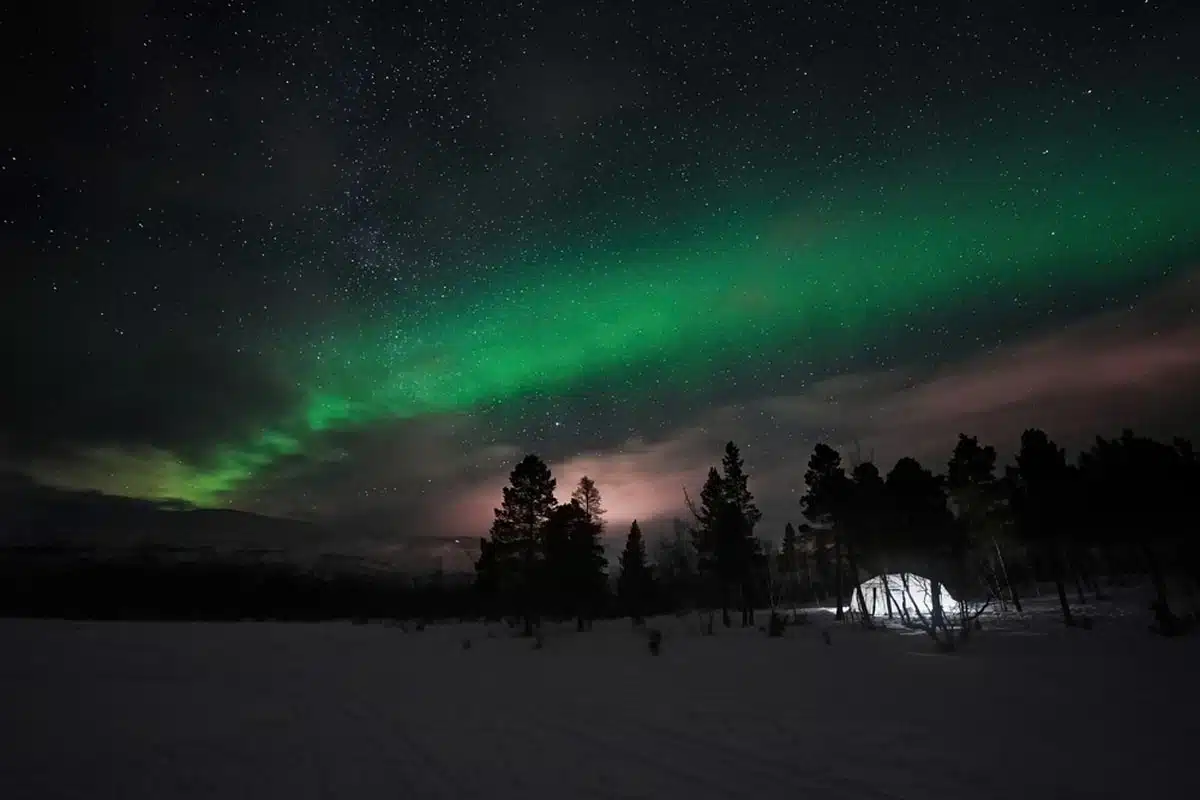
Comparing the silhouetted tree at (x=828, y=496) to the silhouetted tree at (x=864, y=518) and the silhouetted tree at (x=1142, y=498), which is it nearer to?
the silhouetted tree at (x=864, y=518)

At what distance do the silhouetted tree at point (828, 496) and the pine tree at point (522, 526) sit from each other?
1861 cm

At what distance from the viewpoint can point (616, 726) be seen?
31.7 feet

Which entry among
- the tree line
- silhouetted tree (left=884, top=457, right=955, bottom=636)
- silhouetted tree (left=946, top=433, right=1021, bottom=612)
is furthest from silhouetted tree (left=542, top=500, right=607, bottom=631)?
silhouetted tree (left=946, top=433, right=1021, bottom=612)

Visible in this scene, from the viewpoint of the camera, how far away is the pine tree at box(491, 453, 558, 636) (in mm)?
39375

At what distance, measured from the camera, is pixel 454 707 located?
11.8 meters

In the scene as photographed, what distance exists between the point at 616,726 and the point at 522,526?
103 feet

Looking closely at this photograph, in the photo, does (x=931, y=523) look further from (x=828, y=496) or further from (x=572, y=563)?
(x=572, y=563)

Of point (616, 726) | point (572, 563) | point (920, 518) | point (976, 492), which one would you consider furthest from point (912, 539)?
point (616, 726)

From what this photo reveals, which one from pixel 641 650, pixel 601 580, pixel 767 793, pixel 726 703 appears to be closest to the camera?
pixel 767 793

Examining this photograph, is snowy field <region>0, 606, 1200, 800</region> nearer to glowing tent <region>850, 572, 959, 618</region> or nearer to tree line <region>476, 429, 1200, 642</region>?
tree line <region>476, 429, 1200, 642</region>

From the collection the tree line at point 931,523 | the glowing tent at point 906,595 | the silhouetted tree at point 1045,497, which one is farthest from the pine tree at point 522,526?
the silhouetted tree at point 1045,497

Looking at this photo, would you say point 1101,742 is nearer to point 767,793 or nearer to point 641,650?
point 767,793

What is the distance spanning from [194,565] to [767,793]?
390 ft

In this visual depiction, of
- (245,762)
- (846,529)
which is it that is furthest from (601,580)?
(245,762)
